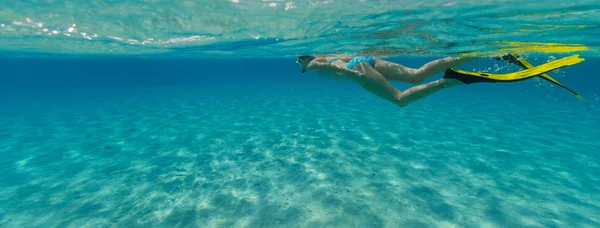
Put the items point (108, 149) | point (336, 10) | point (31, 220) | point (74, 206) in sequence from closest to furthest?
1. point (31, 220)
2. point (74, 206)
3. point (336, 10)
4. point (108, 149)

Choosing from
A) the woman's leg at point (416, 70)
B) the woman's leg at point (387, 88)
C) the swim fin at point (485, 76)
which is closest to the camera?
the swim fin at point (485, 76)

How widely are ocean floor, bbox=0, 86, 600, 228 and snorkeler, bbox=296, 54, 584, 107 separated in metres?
2.38

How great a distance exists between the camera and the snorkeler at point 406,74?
4895mm

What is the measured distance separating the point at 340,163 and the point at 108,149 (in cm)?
867

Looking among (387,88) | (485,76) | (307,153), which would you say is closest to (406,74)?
(387,88)

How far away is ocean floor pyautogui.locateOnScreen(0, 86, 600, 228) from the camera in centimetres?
566

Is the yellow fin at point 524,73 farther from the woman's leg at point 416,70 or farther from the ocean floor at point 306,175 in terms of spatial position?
the ocean floor at point 306,175

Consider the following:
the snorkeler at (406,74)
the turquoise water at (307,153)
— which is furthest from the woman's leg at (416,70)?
the turquoise water at (307,153)

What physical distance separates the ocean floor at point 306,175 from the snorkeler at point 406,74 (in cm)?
238

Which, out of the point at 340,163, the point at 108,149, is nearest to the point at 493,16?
the point at 340,163

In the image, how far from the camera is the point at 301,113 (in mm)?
16953

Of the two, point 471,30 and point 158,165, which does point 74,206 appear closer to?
point 158,165

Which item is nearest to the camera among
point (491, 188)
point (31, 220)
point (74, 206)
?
point (31, 220)

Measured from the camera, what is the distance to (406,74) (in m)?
6.61
